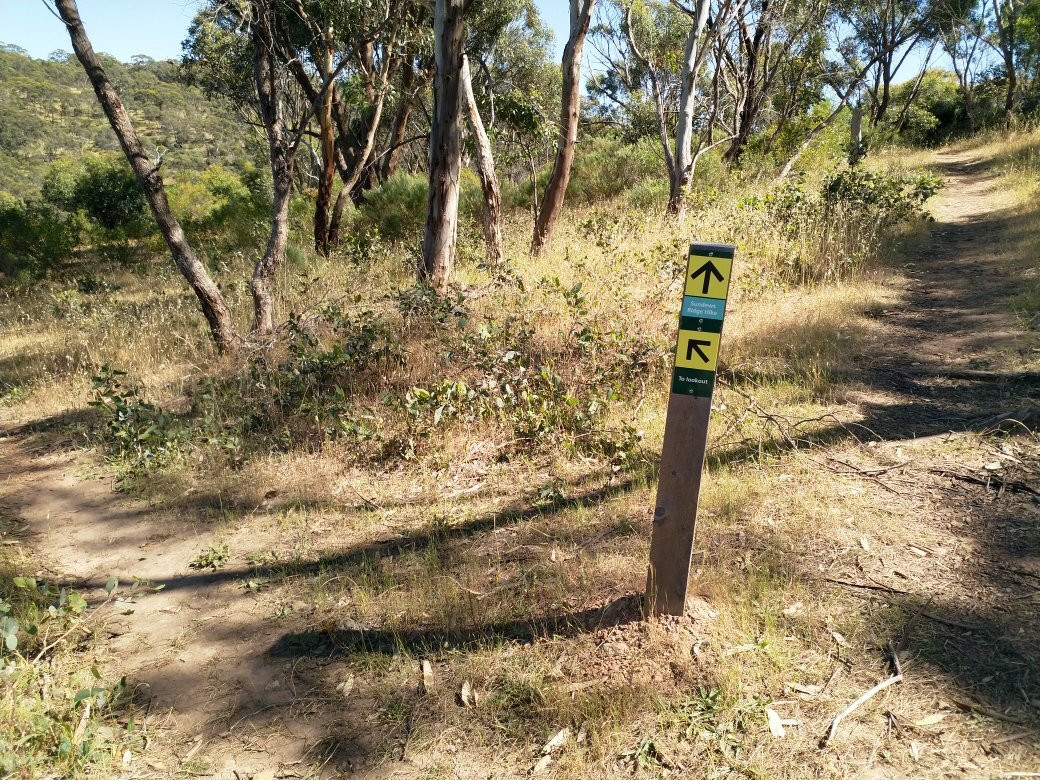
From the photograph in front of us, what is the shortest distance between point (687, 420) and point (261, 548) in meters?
2.79

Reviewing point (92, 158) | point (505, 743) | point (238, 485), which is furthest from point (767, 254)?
point (92, 158)

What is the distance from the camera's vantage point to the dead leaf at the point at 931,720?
2191 millimetres

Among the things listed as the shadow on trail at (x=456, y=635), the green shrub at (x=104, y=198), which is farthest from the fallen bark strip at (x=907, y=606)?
the green shrub at (x=104, y=198)

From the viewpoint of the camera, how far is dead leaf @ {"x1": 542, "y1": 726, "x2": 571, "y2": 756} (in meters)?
2.34

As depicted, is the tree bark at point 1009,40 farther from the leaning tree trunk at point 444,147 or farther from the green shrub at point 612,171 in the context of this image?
the leaning tree trunk at point 444,147

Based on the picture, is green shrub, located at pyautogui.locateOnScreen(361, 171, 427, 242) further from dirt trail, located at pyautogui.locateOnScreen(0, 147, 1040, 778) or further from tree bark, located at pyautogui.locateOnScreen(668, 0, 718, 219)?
dirt trail, located at pyautogui.locateOnScreen(0, 147, 1040, 778)

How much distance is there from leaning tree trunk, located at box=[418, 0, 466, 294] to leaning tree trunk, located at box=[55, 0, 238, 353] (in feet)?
7.17

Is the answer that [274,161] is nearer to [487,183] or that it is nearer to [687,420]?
[487,183]

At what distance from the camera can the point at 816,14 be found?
675 inches

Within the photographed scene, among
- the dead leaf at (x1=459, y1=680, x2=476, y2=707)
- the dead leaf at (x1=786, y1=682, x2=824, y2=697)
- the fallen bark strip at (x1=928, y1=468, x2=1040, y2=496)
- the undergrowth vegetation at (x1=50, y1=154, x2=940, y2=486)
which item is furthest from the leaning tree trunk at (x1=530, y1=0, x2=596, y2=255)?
the dead leaf at (x1=786, y1=682, x2=824, y2=697)

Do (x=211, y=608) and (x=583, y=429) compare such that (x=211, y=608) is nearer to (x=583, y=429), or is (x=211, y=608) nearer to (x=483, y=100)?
(x=583, y=429)

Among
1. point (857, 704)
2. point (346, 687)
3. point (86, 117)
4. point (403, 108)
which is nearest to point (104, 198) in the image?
point (403, 108)

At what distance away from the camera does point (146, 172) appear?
20.3ft

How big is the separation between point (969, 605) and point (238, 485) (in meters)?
4.40
